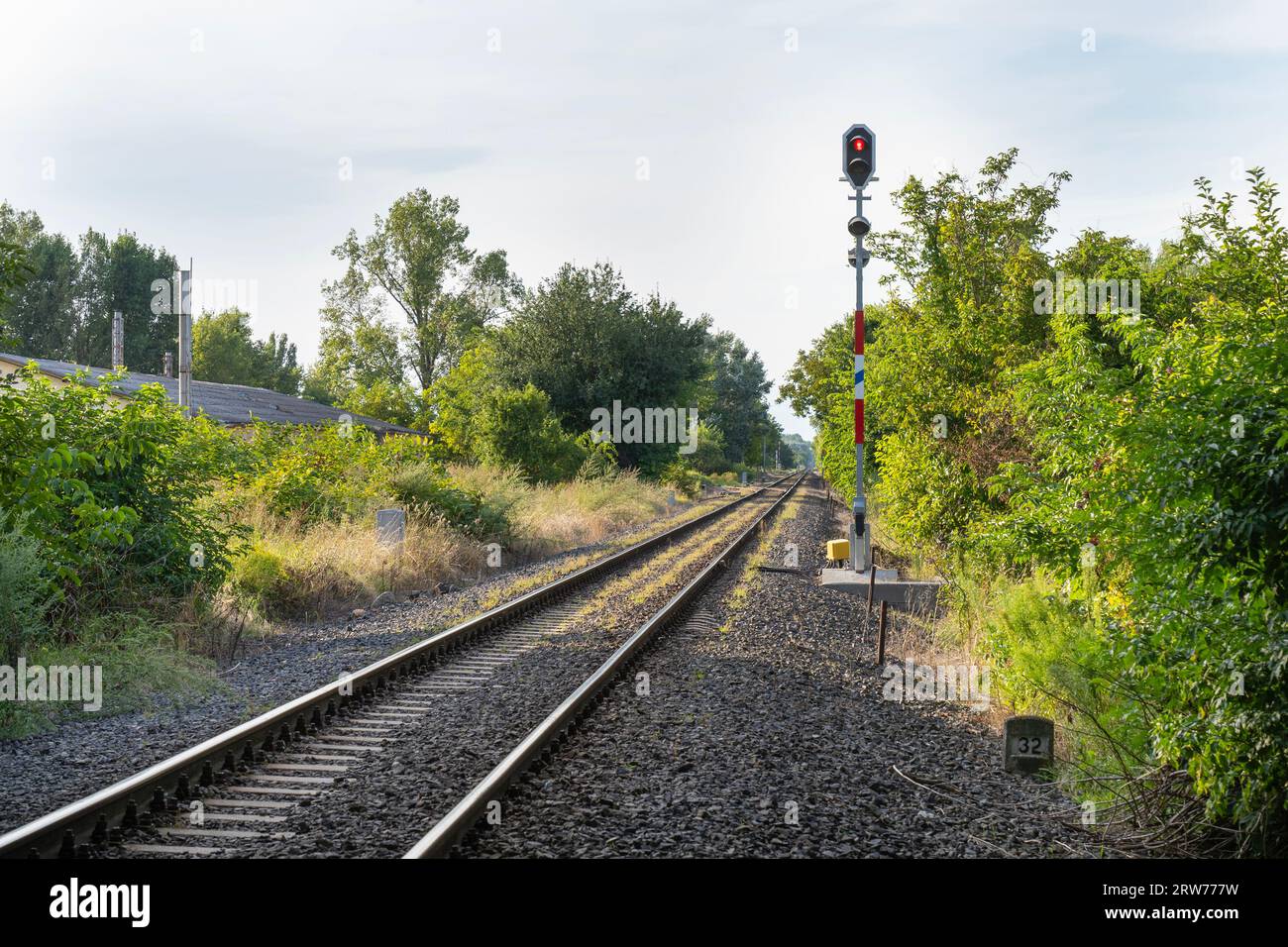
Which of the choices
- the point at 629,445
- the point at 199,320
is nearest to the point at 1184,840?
the point at 629,445

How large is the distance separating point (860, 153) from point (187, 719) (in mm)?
11071

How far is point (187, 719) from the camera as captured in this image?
7.59 metres

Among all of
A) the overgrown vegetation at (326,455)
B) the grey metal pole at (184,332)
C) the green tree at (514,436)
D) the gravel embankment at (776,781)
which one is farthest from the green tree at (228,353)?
the gravel embankment at (776,781)

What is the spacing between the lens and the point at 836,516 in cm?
3688

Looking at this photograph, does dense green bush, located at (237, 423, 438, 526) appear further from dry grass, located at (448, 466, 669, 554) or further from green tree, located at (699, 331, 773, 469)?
green tree, located at (699, 331, 773, 469)

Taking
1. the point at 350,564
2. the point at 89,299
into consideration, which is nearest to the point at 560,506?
the point at 350,564

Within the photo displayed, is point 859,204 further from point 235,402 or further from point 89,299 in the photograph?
point 89,299

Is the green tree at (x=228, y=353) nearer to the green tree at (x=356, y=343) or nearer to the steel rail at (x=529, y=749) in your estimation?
the green tree at (x=356, y=343)

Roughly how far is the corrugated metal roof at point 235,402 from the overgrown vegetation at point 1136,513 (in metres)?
20.1

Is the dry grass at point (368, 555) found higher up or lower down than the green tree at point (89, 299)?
lower down

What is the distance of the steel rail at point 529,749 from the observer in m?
4.91

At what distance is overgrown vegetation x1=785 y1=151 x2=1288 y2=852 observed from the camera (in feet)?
15.3

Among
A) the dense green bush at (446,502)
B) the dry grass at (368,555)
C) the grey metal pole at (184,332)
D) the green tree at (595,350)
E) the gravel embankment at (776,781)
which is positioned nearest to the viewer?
the gravel embankment at (776,781)

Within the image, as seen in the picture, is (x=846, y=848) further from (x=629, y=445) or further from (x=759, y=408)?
(x=759, y=408)
